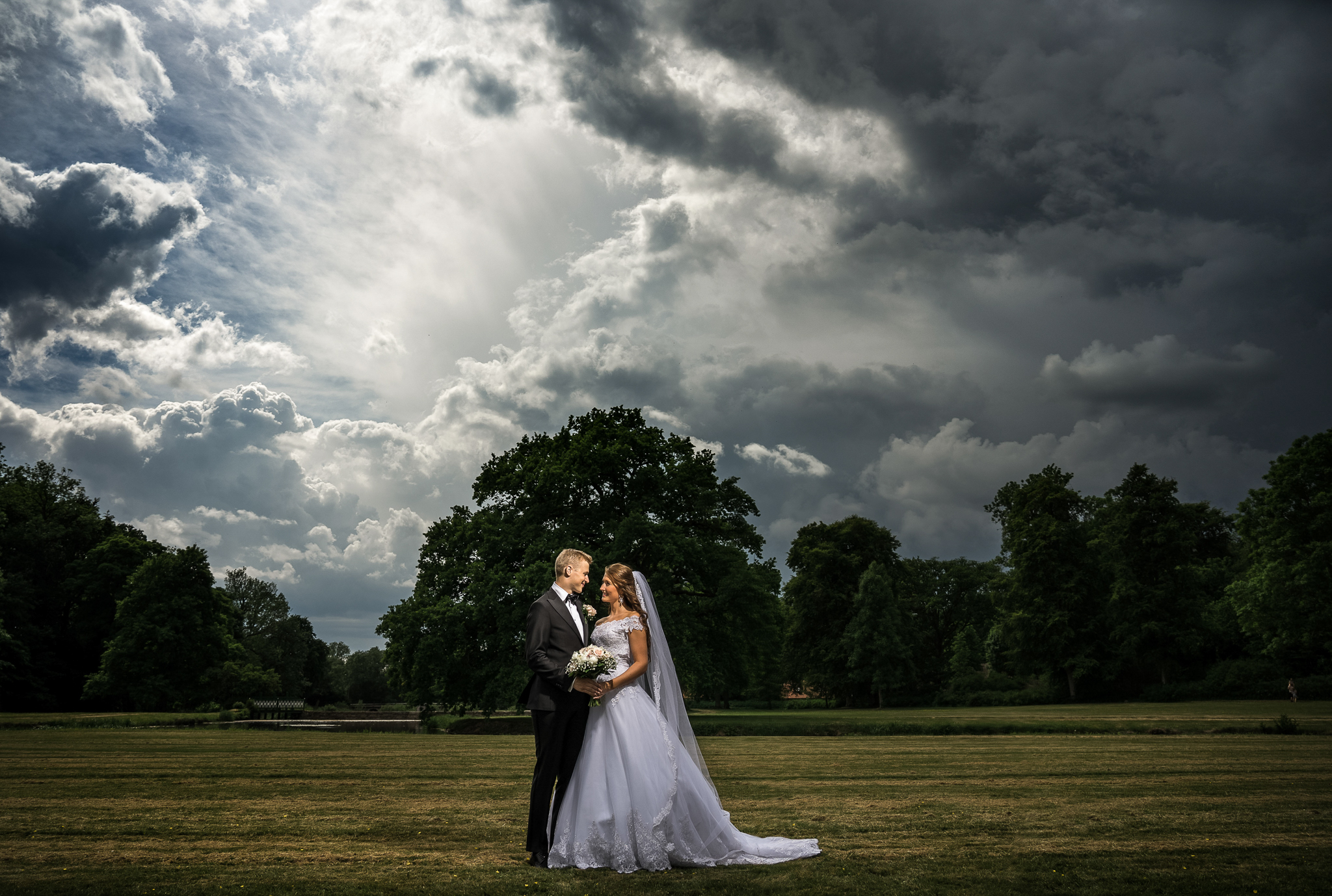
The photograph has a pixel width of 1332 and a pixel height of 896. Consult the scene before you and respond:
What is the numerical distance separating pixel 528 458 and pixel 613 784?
2965 centimetres

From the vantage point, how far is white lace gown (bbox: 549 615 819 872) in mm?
7180

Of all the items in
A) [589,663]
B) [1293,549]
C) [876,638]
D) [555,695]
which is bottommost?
[555,695]

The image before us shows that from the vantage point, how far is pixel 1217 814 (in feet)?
31.3

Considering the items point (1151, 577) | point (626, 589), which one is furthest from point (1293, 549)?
point (626, 589)

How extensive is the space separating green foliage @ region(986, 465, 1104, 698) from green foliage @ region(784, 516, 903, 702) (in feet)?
32.7

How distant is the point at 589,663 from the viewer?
7453mm

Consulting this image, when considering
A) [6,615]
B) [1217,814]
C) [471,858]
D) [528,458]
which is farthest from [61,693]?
[1217,814]

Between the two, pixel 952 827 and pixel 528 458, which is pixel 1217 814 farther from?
pixel 528 458

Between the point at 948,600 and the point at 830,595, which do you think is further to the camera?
the point at 948,600

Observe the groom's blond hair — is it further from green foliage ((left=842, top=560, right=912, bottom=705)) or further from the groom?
green foliage ((left=842, top=560, right=912, bottom=705))

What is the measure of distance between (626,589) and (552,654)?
40.1 inches

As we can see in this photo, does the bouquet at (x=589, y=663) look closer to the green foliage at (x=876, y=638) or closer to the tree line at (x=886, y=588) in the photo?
the tree line at (x=886, y=588)

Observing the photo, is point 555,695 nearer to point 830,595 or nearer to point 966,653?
point 830,595

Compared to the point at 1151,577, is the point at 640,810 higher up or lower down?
lower down
